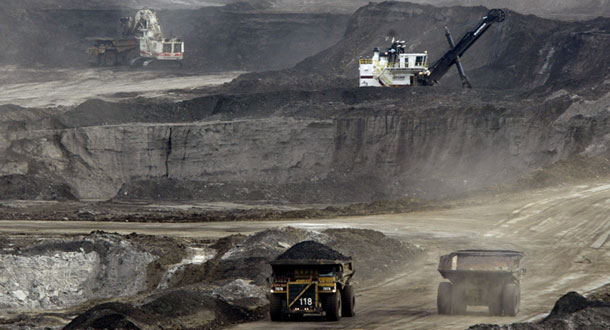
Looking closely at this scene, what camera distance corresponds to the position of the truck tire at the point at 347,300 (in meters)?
19.6

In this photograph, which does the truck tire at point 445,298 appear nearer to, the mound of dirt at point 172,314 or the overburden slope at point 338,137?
the mound of dirt at point 172,314

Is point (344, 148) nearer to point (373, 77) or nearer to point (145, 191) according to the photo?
point (373, 77)

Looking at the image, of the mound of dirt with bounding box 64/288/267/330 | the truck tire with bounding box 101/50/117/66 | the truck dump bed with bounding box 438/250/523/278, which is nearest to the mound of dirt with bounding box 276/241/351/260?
the mound of dirt with bounding box 64/288/267/330

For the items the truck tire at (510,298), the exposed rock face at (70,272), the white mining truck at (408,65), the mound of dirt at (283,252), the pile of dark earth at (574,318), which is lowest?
the exposed rock face at (70,272)

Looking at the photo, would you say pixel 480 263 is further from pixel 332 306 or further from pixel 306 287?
pixel 306 287

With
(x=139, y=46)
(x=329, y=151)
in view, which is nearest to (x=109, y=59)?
(x=139, y=46)

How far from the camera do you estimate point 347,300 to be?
19.7 metres

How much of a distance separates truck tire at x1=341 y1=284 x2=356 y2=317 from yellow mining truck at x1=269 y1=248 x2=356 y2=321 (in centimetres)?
53

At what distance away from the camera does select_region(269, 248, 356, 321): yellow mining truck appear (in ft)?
61.1

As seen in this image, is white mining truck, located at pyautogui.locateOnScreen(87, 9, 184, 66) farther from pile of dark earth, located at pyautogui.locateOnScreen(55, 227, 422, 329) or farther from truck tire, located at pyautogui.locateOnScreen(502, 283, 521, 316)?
truck tire, located at pyautogui.locateOnScreen(502, 283, 521, 316)

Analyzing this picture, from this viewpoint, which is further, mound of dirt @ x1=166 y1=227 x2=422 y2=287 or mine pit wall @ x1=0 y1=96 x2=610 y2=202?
mine pit wall @ x1=0 y1=96 x2=610 y2=202

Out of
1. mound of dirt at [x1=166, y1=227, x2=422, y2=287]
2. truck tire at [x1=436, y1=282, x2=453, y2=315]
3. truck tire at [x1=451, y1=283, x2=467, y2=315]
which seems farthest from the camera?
mound of dirt at [x1=166, y1=227, x2=422, y2=287]

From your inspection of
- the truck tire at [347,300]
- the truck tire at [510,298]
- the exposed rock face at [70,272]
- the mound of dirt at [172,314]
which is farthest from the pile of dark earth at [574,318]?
the exposed rock face at [70,272]

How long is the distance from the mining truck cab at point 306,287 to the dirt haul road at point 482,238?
35cm
